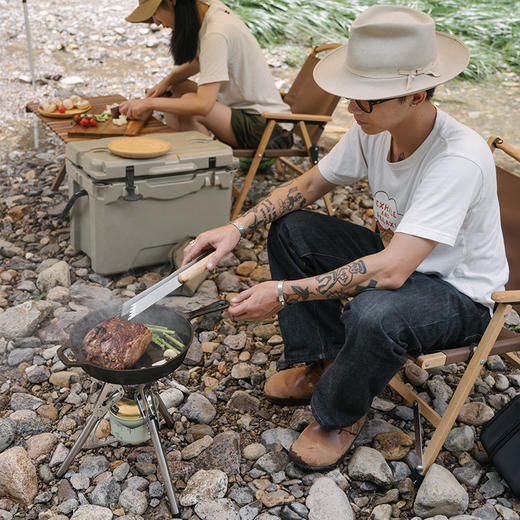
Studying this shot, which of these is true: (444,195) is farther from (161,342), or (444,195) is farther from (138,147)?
(138,147)

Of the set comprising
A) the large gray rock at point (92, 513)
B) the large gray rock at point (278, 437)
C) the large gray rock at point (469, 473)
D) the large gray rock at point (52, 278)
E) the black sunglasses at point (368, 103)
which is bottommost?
the large gray rock at point (52, 278)

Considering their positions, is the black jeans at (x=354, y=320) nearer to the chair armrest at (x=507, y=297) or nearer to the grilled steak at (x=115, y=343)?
the chair armrest at (x=507, y=297)

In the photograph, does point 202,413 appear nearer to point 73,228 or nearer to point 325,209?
point 73,228

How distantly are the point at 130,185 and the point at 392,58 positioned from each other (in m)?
1.81

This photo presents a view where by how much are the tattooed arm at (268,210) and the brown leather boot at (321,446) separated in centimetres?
82

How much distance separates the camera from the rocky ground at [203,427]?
237 centimetres

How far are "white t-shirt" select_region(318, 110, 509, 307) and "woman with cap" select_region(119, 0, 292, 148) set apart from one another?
1724 millimetres

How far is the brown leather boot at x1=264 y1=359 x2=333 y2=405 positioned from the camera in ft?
9.34

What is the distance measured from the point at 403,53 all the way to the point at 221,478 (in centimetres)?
169

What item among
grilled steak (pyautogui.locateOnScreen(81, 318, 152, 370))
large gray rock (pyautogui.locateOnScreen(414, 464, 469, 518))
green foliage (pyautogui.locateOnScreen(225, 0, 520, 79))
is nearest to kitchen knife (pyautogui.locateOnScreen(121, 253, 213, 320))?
grilled steak (pyautogui.locateOnScreen(81, 318, 152, 370))

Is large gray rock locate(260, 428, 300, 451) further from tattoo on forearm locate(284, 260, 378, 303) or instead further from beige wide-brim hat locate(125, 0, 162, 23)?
beige wide-brim hat locate(125, 0, 162, 23)

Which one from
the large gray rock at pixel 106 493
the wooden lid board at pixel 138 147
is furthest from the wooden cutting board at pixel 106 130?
the large gray rock at pixel 106 493

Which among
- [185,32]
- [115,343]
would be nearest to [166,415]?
[115,343]

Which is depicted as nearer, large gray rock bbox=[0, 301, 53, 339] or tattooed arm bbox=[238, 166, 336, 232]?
tattooed arm bbox=[238, 166, 336, 232]
